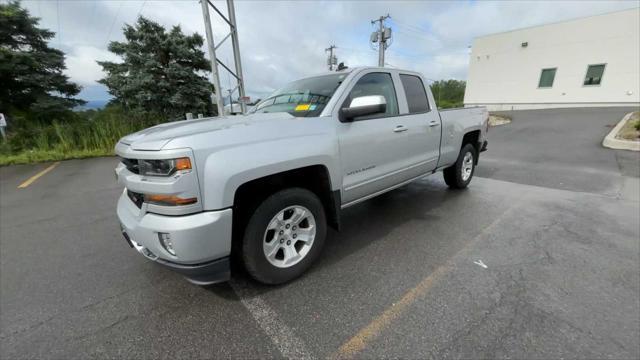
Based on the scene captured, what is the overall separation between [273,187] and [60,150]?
1052cm

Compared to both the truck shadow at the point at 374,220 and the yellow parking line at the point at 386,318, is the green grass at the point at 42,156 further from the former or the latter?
the yellow parking line at the point at 386,318

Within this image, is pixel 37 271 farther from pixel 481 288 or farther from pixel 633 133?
pixel 633 133

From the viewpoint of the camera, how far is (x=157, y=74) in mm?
15047

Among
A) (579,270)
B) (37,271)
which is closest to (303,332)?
(579,270)

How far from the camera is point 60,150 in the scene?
8.80 metres

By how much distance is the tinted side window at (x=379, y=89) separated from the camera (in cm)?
283

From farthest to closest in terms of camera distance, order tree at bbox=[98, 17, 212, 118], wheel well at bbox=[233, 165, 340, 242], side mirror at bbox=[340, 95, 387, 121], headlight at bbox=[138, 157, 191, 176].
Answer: tree at bbox=[98, 17, 212, 118] < side mirror at bbox=[340, 95, 387, 121] < wheel well at bbox=[233, 165, 340, 242] < headlight at bbox=[138, 157, 191, 176]

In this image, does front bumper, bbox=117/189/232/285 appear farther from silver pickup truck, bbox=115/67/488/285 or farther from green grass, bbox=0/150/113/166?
green grass, bbox=0/150/113/166

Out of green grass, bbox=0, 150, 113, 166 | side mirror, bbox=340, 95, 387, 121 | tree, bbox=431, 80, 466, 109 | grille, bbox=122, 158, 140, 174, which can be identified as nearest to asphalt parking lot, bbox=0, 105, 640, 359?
grille, bbox=122, 158, 140, 174

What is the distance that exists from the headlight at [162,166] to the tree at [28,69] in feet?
49.2

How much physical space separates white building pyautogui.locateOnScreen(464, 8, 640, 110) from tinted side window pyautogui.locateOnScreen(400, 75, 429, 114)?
24.1m

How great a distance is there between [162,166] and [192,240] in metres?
0.51

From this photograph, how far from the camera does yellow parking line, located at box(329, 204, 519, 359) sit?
1.70m

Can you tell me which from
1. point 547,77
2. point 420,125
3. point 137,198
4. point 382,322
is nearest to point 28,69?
point 137,198
